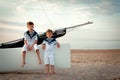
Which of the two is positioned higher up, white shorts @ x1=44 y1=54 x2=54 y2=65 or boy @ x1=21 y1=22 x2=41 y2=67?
boy @ x1=21 y1=22 x2=41 y2=67

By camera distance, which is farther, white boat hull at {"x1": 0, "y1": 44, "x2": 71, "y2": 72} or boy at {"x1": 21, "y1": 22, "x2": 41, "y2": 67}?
white boat hull at {"x1": 0, "y1": 44, "x2": 71, "y2": 72}

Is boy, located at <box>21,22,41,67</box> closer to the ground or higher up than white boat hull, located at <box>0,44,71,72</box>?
higher up

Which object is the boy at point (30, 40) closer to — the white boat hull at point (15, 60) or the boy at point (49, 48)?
the boy at point (49, 48)

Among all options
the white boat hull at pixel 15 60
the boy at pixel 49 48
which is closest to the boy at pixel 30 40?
the boy at pixel 49 48

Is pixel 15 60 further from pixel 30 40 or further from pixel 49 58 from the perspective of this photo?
pixel 49 58

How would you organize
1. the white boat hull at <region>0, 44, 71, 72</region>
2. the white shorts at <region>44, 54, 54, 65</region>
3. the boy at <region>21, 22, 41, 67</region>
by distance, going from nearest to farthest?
the boy at <region>21, 22, 41, 67</region>
the white shorts at <region>44, 54, 54, 65</region>
the white boat hull at <region>0, 44, 71, 72</region>

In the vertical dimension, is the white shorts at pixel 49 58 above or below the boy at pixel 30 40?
below

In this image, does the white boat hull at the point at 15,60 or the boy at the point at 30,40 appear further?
the white boat hull at the point at 15,60

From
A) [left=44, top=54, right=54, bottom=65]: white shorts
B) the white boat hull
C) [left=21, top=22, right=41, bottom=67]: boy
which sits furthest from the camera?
the white boat hull

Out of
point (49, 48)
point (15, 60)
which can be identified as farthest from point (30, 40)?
point (15, 60)

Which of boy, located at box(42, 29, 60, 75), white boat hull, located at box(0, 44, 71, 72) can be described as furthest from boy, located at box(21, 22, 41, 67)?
white boat hull, located at box(0, 44, 71, 72)

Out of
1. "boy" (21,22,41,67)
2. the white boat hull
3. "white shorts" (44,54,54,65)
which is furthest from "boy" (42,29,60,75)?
the white boat hull

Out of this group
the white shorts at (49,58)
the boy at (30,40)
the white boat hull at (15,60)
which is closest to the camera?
the boy at (30,40)

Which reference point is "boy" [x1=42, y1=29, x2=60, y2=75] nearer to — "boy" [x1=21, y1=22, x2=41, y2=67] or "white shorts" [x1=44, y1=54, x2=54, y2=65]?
"white shorts" [x1=44, y1=54, x2=54, y2=65]
